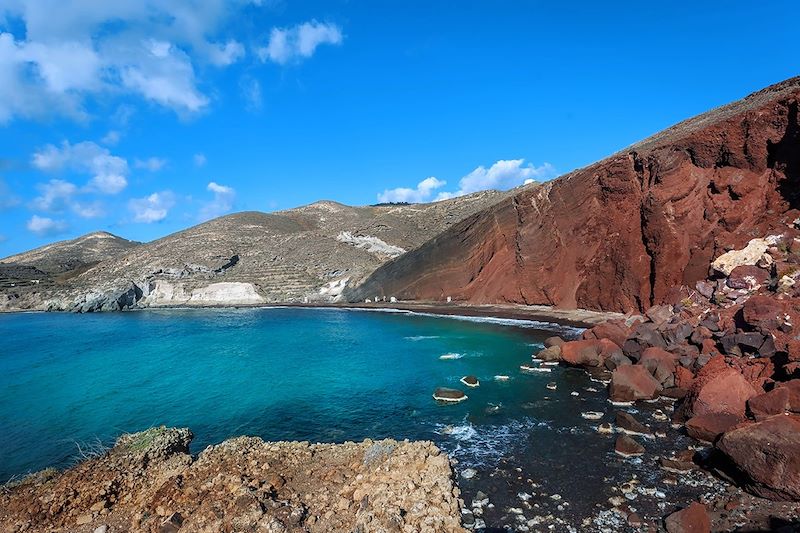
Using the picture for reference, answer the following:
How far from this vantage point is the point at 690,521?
8.09 meters

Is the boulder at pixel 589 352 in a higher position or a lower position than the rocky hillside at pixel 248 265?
lower

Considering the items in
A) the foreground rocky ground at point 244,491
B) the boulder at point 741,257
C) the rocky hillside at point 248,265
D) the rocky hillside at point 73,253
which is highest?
the rocky hillside at point 73,253

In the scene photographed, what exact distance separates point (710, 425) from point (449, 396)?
8.25 meters

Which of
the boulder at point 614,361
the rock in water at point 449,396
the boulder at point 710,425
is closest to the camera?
the boulder at point 710,425

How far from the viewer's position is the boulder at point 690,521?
26.2 ft

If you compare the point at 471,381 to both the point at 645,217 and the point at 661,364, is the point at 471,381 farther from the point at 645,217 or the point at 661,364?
the point at 645,217

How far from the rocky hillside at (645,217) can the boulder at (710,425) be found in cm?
1657

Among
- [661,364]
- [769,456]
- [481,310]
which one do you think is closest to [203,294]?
[481,310]

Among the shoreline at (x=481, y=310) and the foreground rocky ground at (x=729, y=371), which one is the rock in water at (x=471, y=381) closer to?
the foreground rocky ground at (x=729, y=371)

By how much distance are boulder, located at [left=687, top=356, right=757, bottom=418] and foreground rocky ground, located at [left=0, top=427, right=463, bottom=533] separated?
792 cm

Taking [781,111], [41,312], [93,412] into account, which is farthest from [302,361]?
[41,312]

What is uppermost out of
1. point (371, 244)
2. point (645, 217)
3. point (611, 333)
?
point (371, 244)

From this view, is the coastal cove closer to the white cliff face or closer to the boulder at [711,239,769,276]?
the boulder at [711,239,769,276]

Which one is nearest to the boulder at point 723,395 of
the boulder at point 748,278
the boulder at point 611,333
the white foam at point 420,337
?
the boulder at point 611,333
